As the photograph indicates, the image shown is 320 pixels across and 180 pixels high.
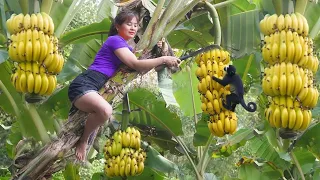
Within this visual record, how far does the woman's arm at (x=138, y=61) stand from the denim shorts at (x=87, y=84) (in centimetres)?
15

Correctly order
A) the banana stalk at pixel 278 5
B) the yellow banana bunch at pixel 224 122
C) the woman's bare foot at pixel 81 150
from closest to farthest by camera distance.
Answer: the yellow banana bunch at pixel 224 122 < the woman's bare foot at pixel 81 150 < the banana stalk at pixel 278 5

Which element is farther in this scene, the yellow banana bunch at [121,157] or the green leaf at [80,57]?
the green leaf at [80,57]

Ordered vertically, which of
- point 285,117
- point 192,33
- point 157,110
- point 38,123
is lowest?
point 38,123

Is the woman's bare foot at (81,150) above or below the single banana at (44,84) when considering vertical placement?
below

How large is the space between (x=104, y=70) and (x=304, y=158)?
1961mm

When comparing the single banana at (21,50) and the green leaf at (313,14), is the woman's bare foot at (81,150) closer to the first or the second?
the single banana at (21,50)

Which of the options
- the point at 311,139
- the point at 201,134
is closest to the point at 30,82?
the point at 201,134

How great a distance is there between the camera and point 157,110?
3424 millimetres

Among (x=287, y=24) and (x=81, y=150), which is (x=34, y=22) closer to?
(x=81, y=150)

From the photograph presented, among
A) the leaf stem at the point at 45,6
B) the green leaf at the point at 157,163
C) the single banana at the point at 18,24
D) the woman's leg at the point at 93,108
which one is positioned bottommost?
the green leaf at the point at 157,163

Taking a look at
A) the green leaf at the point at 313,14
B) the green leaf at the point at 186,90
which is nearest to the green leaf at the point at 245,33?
the green leaf at the point at 313,14

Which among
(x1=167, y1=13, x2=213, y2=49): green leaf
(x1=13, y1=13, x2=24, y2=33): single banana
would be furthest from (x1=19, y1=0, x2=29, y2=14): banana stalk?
(x1=167, y1=13, x2=213, y2=49): green leaf

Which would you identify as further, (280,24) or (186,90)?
(186,90)

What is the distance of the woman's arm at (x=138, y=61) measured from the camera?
2217 millimetres
